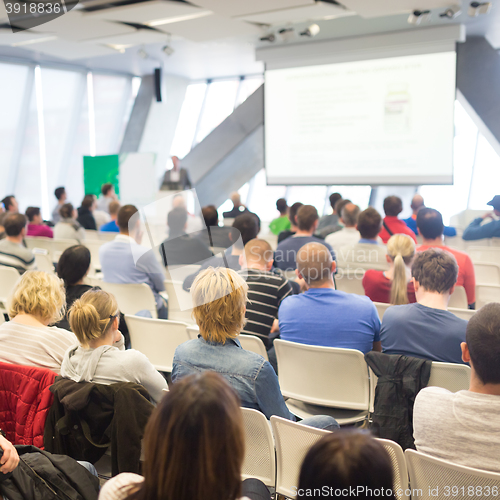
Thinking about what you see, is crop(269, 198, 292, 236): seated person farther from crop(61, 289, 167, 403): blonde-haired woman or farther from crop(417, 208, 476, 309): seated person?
crop(61, 289, 167, 403): blonde-haired woman

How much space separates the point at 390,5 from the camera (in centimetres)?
625

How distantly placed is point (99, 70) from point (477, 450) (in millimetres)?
12293

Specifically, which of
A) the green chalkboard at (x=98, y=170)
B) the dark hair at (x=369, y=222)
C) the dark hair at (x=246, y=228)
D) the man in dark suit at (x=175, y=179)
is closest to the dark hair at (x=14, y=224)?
the dark hair at (x=246, y=228)

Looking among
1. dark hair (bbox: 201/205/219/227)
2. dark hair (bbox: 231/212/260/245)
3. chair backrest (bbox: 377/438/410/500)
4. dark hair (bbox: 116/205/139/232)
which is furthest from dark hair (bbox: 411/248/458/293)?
dark hair (bbox: 201/205/219/227)

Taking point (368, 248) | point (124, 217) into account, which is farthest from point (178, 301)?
point (368, 248)

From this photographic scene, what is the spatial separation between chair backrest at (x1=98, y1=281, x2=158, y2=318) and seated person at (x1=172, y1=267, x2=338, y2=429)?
193cm

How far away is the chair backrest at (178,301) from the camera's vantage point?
3556 millimetres

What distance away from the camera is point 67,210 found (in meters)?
7.12

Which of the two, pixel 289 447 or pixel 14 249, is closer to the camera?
pixel 289 447

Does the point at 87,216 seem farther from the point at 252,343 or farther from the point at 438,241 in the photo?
the point at 252,343

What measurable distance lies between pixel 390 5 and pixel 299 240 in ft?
11.9

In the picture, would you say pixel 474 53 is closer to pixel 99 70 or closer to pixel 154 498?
pixel 99 70

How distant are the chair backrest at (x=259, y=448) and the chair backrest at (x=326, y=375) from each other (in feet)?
2.13

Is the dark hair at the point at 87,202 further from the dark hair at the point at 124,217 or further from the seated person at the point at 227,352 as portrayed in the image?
the seated person at the point at 227,352
